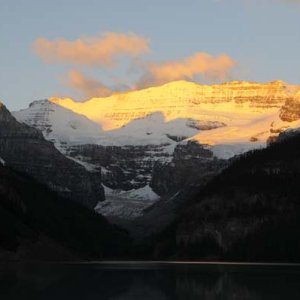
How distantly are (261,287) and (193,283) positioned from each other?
1778cm

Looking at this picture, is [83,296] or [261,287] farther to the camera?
[261,287]

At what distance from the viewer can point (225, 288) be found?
151 metres

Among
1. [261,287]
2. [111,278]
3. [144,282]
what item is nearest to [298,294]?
[261,287]

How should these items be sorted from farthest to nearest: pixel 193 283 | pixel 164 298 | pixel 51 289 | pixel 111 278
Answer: pixel 111 278 → pixel 193 283 → pixel 51 289 → pixel 164 298

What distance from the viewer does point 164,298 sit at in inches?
5103

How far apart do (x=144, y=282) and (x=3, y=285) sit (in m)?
33.3

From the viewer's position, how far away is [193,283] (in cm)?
16525

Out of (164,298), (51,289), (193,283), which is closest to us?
(164,298)

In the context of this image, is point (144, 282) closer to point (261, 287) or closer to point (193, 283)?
point (193, 283)

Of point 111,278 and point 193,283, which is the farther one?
point 111,278

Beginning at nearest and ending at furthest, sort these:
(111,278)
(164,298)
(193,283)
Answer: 1. (164,298)
2. (193,283)
3. (111,278)

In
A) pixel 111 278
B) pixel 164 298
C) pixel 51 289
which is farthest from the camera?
pixel 111 278

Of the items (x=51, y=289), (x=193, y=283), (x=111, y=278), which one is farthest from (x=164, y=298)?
(x=111, y=278)

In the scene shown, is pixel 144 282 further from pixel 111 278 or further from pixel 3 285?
pixel 3 285
